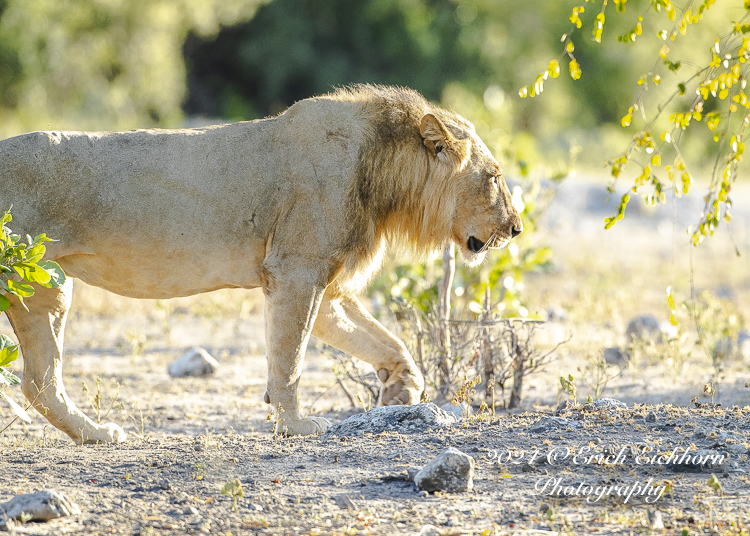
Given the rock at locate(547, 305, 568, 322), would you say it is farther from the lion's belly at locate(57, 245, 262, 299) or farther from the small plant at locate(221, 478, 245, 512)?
the small plant at locate(221, 478, 245, 512)

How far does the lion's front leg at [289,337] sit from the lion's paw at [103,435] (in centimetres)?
89

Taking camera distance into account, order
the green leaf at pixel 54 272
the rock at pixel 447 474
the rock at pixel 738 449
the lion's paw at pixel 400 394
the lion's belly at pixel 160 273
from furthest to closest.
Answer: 1. the lion's paw at pixel 400 394
2. the lion's belly at pixel 160 273
3. the rock at pixel 738 449
4. the green leaf at pixel 54 272
5. the rock at pixel 447 474

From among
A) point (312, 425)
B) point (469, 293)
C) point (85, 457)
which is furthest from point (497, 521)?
point (469, 293)

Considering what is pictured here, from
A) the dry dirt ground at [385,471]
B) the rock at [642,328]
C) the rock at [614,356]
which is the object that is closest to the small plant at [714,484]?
the dry dirt ground at [385,471]

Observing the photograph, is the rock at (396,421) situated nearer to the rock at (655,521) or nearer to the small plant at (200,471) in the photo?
the small plant at (200,471)

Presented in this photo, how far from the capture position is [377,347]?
228 inches

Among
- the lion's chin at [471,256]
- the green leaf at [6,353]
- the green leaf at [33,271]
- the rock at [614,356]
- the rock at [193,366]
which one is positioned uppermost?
the lion's chin at [471,256]

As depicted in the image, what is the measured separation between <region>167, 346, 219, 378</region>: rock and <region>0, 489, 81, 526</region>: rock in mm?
4016

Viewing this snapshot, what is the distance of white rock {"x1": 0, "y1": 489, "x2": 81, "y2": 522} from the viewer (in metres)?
3.63

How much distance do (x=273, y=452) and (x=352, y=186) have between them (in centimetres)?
159

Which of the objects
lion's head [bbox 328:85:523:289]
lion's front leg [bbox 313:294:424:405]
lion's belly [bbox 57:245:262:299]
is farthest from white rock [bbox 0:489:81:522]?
lion's front leg [bbox 313:294:424:405]

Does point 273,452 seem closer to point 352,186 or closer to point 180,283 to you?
point 180,283

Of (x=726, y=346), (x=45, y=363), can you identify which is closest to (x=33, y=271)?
(x=45, y=363)

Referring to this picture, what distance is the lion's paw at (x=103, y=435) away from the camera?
510cm
